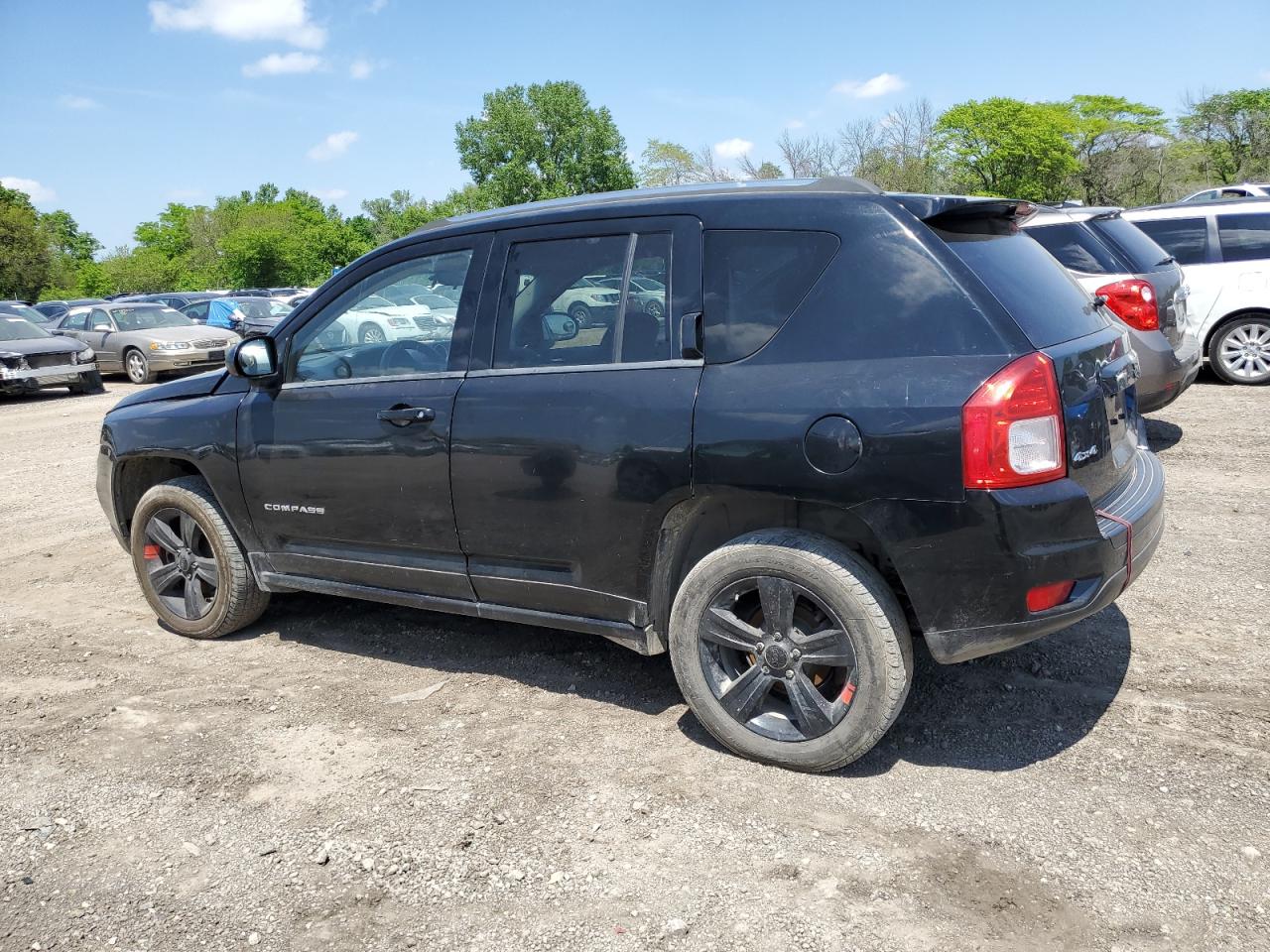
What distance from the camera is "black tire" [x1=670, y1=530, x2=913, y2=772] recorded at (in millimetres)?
3221

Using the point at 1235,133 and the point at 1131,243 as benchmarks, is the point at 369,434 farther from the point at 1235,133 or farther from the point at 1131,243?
the point at 1235,133

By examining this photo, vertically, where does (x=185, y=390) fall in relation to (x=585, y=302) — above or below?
below

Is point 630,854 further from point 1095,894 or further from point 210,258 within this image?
point 210,258

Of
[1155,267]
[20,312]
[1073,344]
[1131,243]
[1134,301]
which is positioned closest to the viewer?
[1073,344]

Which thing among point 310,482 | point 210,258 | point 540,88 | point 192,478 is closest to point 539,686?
point 310,482

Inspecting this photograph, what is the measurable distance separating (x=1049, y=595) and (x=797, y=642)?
2.58 feet

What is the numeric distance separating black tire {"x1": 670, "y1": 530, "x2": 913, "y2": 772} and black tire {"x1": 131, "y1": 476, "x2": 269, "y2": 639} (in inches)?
93.4

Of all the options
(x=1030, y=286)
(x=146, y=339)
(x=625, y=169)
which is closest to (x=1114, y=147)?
(x=625, y=169)

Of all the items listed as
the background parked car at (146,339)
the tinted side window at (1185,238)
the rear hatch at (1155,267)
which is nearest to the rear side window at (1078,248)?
the rear hatch at (1155,267)

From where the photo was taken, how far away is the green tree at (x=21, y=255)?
60156 millimetres

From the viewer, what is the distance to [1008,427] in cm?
299

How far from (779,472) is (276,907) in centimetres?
195

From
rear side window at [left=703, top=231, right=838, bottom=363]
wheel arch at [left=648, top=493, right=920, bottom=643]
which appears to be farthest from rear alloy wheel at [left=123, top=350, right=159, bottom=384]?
rear side window at [left=703, top=231, right=838, bottom=363]

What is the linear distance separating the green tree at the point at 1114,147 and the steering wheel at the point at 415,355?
5671 cm
